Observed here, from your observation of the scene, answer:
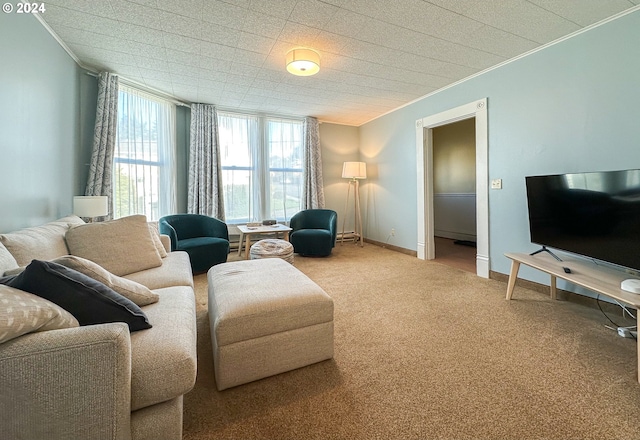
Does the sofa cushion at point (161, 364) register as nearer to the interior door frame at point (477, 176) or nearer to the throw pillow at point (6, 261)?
the throw pillow at point (6, 261)

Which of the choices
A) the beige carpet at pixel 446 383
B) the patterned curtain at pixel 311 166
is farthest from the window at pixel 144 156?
the beige carpet at pixel 446 383

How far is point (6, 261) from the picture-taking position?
1207 mm

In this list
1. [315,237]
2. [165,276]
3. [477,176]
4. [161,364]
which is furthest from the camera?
[315,237]

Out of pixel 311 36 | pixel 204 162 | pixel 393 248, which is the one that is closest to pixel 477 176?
pixel 393 248

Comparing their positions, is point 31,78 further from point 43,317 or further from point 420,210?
point 420,210

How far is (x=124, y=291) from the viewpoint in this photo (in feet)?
4.16

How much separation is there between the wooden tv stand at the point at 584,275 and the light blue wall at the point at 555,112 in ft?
1.63

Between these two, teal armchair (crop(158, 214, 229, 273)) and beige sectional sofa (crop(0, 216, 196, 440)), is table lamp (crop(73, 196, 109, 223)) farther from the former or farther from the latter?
beige sectional sofa (crop(0, 216, 196, 440))

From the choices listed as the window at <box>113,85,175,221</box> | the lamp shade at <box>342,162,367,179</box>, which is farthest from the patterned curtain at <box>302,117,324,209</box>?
the window at <box>113,85,175,221</box>

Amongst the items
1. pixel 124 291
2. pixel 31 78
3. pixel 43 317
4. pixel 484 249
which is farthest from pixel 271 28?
pixel 484 249

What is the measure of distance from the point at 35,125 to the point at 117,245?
131 centimetres

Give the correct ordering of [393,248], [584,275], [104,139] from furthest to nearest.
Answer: [393,248] → [104,139] → [584,275]

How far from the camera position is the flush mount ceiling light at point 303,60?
2584mm

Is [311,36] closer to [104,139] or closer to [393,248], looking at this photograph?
[104,139]
